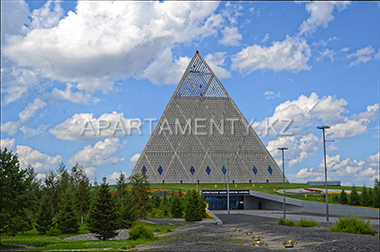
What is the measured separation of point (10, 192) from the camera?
781 inches

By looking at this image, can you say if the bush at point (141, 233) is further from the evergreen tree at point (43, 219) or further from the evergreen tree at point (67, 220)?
the evergreen tree at point (43, 219)

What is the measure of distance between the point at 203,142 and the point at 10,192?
5333cm

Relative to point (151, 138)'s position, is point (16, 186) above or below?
below

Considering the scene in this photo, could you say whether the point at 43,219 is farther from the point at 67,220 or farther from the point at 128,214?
the point at 128,214

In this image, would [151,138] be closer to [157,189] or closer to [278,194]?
[157,189]

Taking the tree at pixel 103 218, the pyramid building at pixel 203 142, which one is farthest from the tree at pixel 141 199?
the pyramid building at pixel 203 142

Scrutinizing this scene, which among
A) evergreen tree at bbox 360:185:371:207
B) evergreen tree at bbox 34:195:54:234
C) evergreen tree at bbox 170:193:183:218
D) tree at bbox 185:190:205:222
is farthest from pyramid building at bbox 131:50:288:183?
evergreen tree at bbox 34:195:54:234

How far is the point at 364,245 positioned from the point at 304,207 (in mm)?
36226

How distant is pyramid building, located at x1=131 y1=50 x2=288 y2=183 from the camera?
6888cm

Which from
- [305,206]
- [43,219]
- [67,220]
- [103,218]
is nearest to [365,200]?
[305,206]

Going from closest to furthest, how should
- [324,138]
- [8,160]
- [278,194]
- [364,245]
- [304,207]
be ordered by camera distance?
[364,245] → [8,160] → [324,138] → [304,207] → [278,194]

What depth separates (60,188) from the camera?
44656mm

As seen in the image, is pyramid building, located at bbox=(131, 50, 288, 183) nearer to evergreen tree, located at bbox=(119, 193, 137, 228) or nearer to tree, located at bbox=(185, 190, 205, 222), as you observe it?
tree, located at bbox=(185, 190, 205, 222)

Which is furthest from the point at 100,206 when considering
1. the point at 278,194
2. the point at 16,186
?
the point at 278,194
